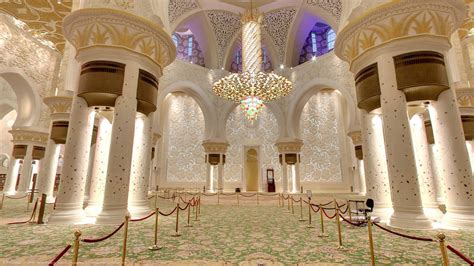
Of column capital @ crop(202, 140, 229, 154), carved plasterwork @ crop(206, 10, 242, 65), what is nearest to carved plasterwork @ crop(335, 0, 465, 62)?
column capital @ crop(202, 140, 229, 154)

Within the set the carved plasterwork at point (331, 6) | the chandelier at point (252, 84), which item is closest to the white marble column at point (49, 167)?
the chandelier at point (252, 84)

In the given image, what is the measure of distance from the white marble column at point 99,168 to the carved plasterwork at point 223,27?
32.1 ft

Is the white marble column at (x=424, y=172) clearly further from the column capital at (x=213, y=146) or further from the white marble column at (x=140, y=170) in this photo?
the column capital at (x=213, y=146)

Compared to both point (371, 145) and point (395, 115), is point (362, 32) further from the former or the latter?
point (371, 145)

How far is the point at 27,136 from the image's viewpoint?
1000cm

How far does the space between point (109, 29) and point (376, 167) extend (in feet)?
17.7

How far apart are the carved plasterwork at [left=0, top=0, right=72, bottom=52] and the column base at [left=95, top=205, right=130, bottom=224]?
8401mm

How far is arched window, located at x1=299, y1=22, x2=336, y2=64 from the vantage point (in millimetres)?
12953

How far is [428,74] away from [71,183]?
594cm

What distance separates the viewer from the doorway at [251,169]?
14438 mm

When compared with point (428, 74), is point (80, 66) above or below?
above

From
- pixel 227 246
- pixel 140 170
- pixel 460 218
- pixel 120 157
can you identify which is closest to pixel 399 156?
pixel 460 218

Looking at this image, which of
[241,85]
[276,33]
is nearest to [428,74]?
[241,85]

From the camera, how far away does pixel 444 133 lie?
371 centimetres
